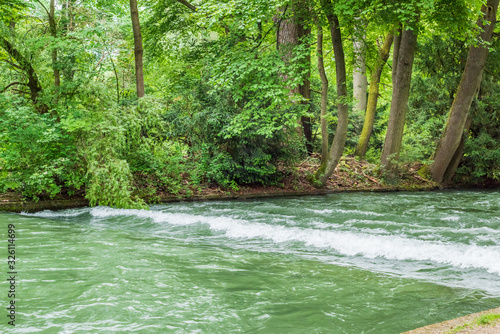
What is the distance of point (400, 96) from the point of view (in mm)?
14633

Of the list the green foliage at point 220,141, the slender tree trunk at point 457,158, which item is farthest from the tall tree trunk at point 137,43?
the slender tree trunk at point 457,158

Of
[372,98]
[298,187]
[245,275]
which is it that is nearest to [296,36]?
[372,98]

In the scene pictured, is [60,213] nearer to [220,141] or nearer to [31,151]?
[31,151]

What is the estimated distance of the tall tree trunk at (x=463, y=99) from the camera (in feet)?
48.1

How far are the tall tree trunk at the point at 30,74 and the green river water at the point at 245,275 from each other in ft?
11.4

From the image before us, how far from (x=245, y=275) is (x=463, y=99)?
45.4 ft

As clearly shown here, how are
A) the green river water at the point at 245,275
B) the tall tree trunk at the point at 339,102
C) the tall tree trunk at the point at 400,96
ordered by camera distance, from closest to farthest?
the green river water at the point at 245,275 → the tall tree trunk at the point at 339,102 → the tall tree trunk at the point at 400,96

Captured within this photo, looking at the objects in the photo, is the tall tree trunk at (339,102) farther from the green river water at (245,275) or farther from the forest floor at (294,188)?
the green river water at (245,275)

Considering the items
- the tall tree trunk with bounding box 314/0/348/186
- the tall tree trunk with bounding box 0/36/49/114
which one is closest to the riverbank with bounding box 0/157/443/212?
the tall tree trunk with bounding box 314/0/348/186

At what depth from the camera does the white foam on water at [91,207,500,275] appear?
16.6 ft

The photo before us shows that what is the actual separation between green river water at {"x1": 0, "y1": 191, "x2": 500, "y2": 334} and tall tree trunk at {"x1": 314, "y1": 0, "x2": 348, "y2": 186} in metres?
5.52

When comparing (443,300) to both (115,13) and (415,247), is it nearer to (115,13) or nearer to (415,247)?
(415,247)

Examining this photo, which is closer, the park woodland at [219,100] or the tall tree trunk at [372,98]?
the park woodland at [219,100]

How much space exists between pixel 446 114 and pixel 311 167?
251 inches
